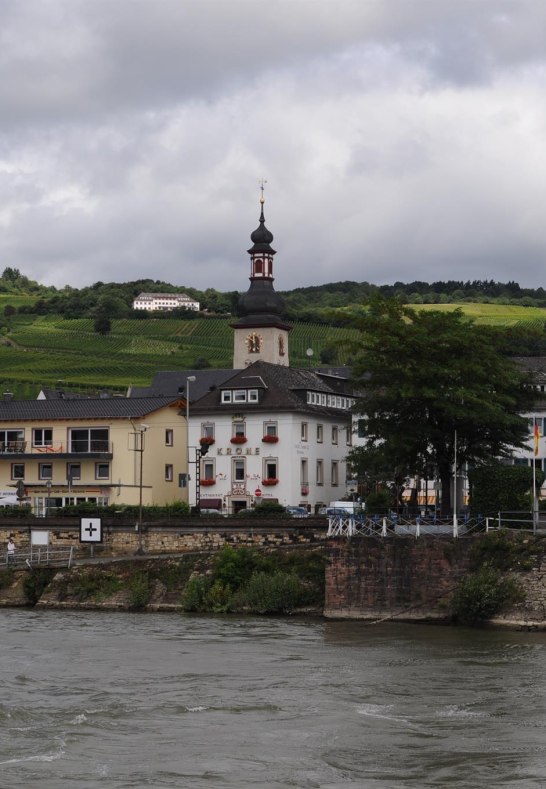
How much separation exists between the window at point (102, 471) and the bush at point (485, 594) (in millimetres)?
39307

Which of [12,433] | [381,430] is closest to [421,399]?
[381,430]

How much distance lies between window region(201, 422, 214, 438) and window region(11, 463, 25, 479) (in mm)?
11429

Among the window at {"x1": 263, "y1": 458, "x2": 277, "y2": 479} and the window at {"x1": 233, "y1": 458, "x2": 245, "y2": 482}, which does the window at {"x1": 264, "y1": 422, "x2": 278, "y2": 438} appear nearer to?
the window at {"x1": 263, "y1": 458, "x2": 277, "y2": 479}

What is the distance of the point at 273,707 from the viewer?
118ft

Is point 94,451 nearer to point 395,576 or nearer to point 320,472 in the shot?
point 320,472

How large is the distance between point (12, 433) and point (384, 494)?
29.8 m

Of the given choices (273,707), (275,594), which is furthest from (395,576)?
(273,707)

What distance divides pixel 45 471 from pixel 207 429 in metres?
10.4

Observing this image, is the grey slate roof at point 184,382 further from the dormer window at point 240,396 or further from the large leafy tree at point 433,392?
the large leafy tree at point 433,392

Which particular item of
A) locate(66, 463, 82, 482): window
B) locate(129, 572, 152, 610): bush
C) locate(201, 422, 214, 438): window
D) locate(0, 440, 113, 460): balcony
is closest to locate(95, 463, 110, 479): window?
locate(0, 440, 113, 460): balcony

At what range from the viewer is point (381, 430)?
61281 mm

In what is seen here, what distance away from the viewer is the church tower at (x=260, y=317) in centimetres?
11900

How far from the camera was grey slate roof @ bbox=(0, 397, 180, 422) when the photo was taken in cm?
8762

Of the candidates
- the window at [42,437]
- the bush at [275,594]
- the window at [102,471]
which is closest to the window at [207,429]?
the window at [102,471]
